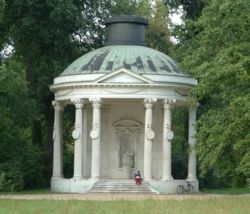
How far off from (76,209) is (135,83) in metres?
21.8

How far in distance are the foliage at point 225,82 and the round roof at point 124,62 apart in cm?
887

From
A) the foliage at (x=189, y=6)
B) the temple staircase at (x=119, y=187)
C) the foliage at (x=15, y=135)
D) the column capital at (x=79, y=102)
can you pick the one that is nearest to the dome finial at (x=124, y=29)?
the foliage at (x=189, y=6)

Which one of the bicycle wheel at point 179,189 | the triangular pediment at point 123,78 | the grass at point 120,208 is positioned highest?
the triangular pediment at point 123,78

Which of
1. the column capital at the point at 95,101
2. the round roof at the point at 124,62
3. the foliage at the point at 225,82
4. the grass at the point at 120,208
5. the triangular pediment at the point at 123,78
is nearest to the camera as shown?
the grass at the point at 120,208

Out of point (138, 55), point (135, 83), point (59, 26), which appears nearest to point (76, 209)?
point (135, 83)

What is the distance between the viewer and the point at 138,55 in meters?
55.0

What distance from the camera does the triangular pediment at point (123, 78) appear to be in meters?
52.0

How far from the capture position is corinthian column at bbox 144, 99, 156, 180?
5250cm

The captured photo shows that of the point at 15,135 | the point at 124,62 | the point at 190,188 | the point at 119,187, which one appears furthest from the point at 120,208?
the point at 15,135

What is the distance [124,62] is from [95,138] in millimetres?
5510

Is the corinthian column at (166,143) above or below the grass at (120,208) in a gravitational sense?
above

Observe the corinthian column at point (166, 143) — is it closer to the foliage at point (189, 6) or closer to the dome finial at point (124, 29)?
the dome finial at point (124, 29)

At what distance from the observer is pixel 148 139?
5275 centimetres

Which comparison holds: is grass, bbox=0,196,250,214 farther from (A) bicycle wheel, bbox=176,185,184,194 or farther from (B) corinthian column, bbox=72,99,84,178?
(A) bicycle wheel, bbox=176,185,184,194
